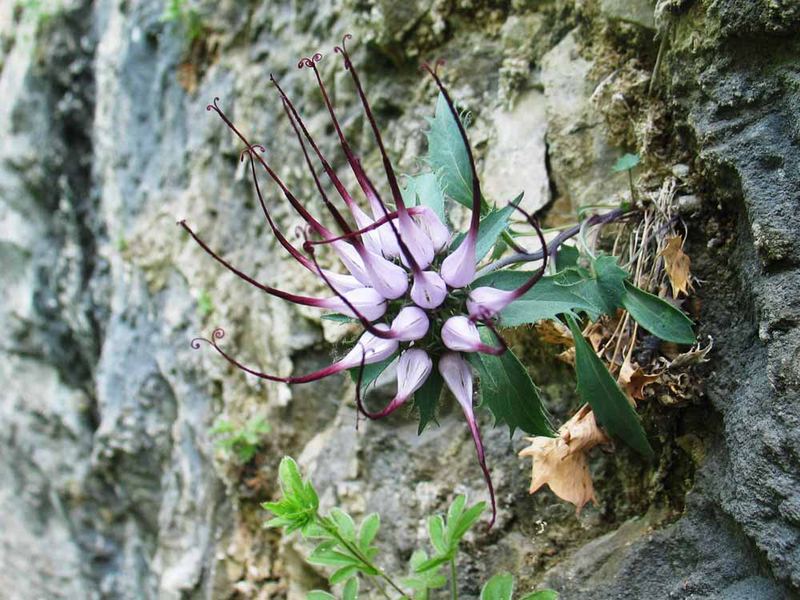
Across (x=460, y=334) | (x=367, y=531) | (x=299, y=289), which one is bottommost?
(x=367, y=531)

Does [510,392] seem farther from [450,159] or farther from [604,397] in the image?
[450,159]

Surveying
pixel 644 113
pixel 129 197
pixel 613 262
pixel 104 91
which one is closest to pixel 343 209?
pixel 644 113

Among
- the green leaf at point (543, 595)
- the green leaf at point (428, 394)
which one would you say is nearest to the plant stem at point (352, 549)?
the green leaf at point (543, 595)

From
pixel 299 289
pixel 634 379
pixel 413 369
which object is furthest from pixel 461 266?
pixel 299 289

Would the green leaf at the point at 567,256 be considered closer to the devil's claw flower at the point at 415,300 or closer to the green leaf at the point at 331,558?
the devil's claw flower at the point at 415,300

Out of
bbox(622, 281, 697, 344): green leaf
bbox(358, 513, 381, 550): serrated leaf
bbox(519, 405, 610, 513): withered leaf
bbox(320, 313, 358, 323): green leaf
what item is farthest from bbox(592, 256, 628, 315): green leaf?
bbox(358, 513, 381, 550): serrated leaf

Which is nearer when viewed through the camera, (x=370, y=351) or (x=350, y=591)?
(x=370, y=351)

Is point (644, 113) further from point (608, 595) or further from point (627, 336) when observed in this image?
point (608, 595)
